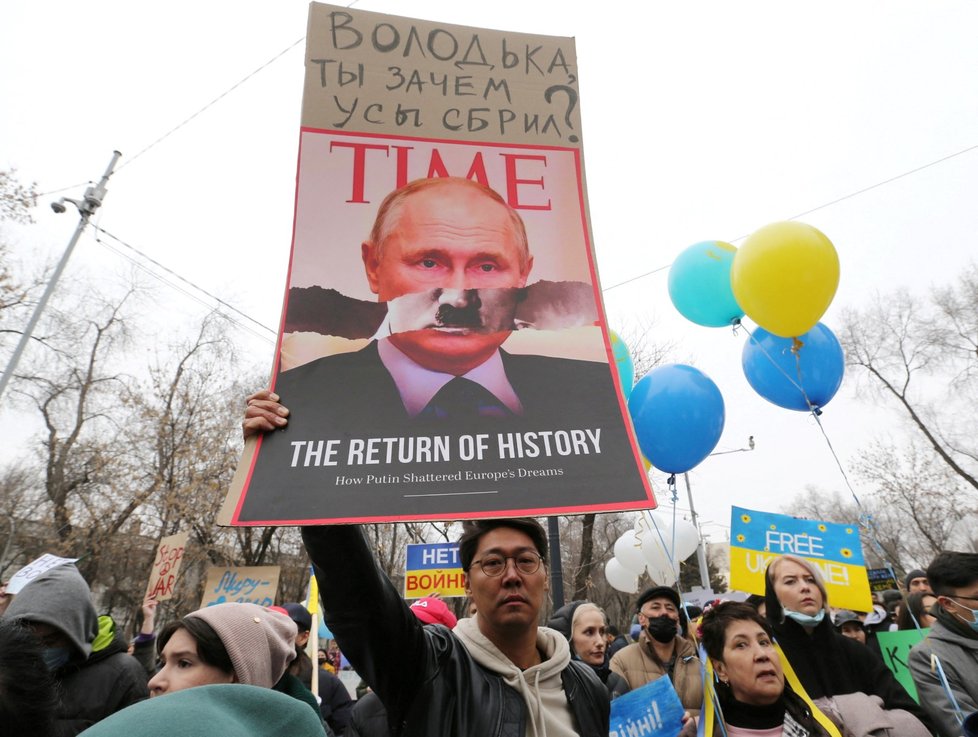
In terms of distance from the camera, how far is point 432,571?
923cm

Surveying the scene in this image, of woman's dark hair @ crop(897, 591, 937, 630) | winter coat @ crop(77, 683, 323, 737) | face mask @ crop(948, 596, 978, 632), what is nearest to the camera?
winter coat @ crop(77, 683, 323, 737)

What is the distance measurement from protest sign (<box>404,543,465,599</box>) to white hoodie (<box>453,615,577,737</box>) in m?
7.65

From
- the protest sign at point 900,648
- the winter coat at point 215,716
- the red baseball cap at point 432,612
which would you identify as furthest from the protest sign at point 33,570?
the protest sign at point 900,648

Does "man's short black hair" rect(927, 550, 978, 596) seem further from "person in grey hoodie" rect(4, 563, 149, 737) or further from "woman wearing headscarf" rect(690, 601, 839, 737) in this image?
"person in grey hoodie" rect(4, 563, 149, 737)

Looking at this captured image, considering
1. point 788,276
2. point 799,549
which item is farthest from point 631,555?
point 788,276

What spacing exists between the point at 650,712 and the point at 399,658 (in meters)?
1.21

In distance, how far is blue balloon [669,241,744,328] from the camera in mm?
5551

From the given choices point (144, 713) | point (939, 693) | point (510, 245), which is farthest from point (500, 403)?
point (939, 693)

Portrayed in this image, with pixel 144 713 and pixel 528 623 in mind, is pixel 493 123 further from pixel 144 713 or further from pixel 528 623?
pixel 144 713

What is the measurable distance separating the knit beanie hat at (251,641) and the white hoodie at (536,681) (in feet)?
2.48

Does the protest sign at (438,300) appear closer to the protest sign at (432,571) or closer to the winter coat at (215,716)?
the winter coat at (215,716)

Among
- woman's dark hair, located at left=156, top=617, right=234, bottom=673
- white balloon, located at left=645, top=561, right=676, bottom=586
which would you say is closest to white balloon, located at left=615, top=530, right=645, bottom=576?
white balloon, located at left=645, top=561, right=676, bottom=586

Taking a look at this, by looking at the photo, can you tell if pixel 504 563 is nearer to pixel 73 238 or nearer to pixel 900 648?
pixel 900 648

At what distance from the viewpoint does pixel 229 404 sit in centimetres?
1880
